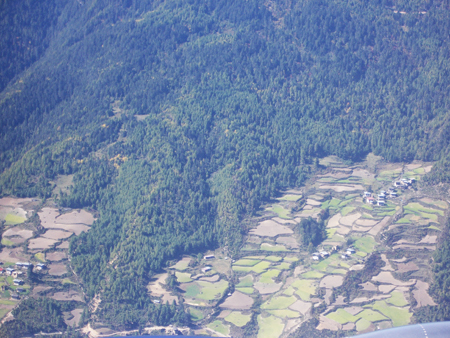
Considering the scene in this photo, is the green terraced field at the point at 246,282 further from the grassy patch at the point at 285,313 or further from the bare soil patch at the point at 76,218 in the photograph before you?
the bare soil patch at the point at 76,218

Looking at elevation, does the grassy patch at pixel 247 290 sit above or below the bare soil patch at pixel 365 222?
below

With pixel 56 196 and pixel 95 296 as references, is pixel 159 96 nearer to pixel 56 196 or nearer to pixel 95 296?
pixel 56 196

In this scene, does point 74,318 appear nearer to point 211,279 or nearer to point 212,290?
point 212,290

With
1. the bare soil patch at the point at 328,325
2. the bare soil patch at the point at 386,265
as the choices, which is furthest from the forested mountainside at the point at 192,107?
the bare soil patch at the point at 328,325

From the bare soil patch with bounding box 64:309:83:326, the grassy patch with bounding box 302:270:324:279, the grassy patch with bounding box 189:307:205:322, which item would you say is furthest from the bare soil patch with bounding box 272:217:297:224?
the bare soil patch with bounding box 64:309:83:326

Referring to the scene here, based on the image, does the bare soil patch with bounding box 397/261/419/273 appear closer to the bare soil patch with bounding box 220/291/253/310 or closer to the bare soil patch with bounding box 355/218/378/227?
the bare soil patch with bounding box 355/218/378/227

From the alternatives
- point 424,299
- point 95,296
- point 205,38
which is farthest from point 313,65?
point 95,296

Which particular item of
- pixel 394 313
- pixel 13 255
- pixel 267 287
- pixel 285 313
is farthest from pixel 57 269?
pixel 394 313

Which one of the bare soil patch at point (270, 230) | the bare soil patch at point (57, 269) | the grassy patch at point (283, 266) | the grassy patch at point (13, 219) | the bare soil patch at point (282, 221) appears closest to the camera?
the bare soil patch at point (57, 269)
